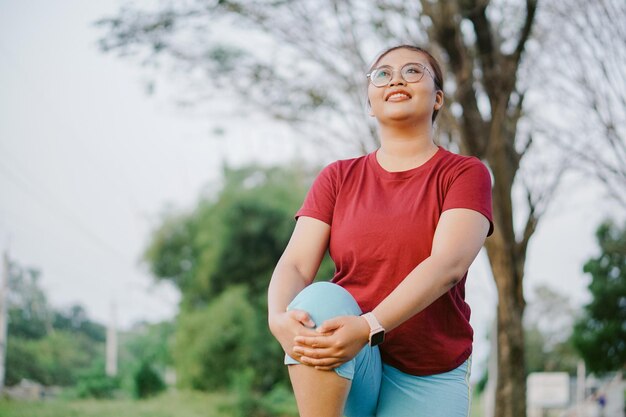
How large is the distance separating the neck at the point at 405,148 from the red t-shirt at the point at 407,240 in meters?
0.03

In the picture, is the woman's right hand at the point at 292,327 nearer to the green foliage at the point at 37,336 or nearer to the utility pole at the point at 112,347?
the green foliage at the point at 37,336

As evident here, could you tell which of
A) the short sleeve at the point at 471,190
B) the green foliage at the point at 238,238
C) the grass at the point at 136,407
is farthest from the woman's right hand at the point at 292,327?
the green foliage at the point at 238,238

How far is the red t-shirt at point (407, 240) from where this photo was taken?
1792mm

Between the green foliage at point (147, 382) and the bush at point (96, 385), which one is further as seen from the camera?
the green foliage at point (147, 382)

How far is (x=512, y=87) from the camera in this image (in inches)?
303

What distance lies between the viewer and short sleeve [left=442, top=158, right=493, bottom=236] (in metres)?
1.82

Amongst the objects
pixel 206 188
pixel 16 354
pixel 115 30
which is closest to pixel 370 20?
pixel 115 30

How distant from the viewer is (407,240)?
5.92ft

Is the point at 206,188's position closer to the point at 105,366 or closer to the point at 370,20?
the point at 105,366

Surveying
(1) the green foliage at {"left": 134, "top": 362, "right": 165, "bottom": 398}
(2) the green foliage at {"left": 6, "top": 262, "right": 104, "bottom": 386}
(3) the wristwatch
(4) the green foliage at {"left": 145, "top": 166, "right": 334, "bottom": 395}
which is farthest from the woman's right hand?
Answer: (4) the green foliage at {"left": 145, "top": 166, "right": 334, "bottom": 395}

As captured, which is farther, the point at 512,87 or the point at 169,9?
the point at 169,9

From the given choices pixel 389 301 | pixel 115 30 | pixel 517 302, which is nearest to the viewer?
pixel 389 301

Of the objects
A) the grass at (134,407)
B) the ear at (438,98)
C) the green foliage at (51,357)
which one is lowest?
the grass at (134,407)

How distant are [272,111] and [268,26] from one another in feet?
4.30
